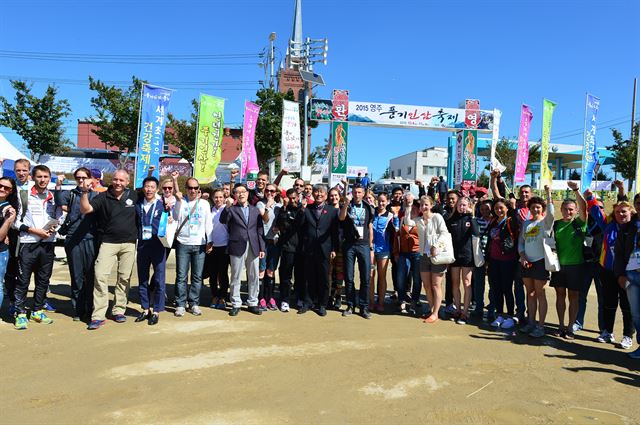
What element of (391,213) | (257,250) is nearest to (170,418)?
(257,250)

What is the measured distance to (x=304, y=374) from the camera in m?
3.88

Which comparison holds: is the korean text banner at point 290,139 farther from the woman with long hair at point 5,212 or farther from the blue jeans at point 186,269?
the woman with long hair at point 5,212

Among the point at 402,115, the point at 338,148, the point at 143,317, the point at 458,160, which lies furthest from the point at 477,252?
the point at 458,160

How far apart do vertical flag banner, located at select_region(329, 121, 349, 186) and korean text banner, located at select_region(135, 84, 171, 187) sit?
9.81m

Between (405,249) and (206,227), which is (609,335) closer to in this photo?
(405,249)

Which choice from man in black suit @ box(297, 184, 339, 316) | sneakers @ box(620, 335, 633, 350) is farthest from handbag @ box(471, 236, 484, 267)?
man in black suit @ box(297, 184, 339, 316)

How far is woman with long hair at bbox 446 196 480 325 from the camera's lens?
574cm

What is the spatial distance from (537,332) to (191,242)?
15.1 feet

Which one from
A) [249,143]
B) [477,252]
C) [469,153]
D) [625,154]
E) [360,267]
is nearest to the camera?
[477,252]

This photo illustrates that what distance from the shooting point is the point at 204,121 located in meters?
11.3

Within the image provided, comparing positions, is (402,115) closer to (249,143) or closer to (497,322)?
(249,143)

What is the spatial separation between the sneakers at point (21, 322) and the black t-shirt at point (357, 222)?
409 centimetres

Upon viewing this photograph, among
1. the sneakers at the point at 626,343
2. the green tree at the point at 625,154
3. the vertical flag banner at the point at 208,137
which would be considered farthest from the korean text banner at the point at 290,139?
the green tree at the point at 625,154

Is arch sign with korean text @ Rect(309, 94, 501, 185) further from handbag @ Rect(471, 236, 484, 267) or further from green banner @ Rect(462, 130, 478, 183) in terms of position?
handbag @ Rect(471, 236, 484, 267)
